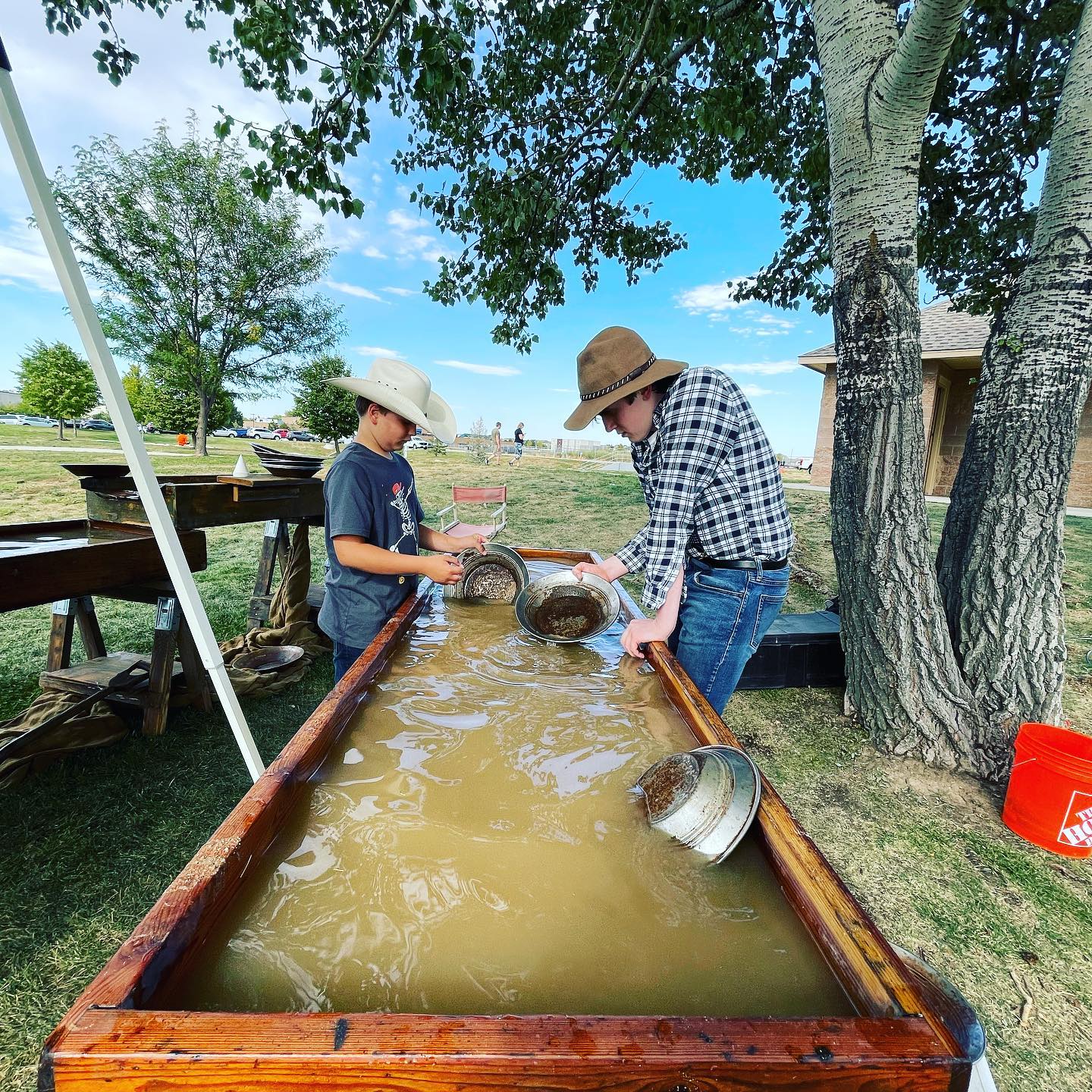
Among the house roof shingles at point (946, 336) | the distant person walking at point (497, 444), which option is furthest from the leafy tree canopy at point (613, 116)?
the distant person walking at point (497, 444)

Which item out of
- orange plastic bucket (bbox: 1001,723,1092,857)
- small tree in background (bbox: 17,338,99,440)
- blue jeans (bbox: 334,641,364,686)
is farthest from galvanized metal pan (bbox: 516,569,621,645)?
small tree in background (bbox: 17,338,99,440)

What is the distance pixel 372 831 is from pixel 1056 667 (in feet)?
12.1

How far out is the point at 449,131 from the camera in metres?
5.48

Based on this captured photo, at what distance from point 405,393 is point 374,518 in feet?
2.12

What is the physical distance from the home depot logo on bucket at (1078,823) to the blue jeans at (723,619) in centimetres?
165

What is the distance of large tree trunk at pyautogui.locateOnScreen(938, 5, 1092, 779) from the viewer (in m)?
2.90

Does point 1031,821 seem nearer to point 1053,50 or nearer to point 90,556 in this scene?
point 90,556

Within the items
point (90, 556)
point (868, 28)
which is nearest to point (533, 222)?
point (868, 28)

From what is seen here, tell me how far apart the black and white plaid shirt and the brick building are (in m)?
11.2

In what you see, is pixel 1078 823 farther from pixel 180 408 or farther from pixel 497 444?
pixel 180 408

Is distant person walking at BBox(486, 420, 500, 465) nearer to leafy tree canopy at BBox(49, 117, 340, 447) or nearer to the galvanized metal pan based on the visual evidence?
leafy tree canopy at BBox(49, 117, 340, 447)

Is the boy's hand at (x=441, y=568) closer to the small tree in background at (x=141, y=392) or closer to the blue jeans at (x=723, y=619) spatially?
the blue jeans at (x=723, y=619)

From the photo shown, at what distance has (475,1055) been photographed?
779 millimetres

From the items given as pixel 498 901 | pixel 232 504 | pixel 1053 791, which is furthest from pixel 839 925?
pixel 232 504
